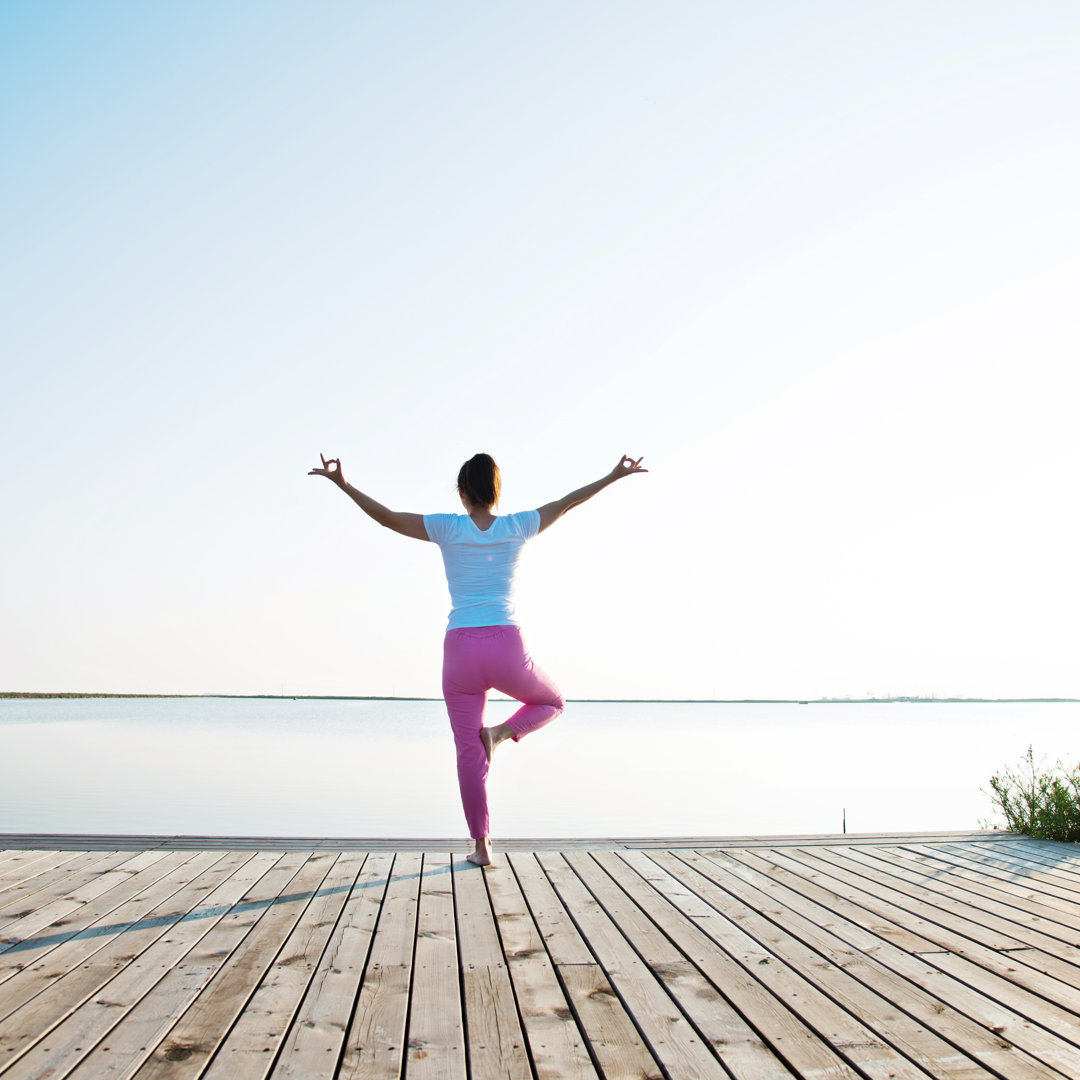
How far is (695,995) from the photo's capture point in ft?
6.80

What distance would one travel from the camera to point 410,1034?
181 cm

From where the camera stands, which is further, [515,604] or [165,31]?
[165,31]

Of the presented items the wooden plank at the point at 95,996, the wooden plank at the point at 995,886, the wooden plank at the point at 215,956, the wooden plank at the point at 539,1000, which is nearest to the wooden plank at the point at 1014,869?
the wooden plank at the point at 995,886

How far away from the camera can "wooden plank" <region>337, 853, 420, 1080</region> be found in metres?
1.66

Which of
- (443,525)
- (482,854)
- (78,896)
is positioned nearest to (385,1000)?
(78,896)

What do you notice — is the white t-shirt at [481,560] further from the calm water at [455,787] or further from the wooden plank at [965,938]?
the calm water at [455,787]

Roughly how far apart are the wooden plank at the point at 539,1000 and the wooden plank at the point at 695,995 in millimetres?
267

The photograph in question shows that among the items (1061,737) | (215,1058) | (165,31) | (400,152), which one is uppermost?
(165,31)

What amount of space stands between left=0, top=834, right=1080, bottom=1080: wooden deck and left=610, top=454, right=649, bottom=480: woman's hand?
5.48ft

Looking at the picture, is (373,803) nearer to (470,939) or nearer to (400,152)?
(400,152)

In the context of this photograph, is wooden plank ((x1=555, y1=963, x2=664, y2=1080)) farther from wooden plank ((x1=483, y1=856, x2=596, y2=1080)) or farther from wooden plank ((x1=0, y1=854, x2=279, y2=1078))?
wooden plank ((x1=0, y1=854, x2=279, y2=1078))

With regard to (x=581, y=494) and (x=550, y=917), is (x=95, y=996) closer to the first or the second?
(x=550, y=917)

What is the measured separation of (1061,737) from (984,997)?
3449 cm

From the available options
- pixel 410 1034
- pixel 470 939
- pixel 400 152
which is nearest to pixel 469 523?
pixel 470 939
